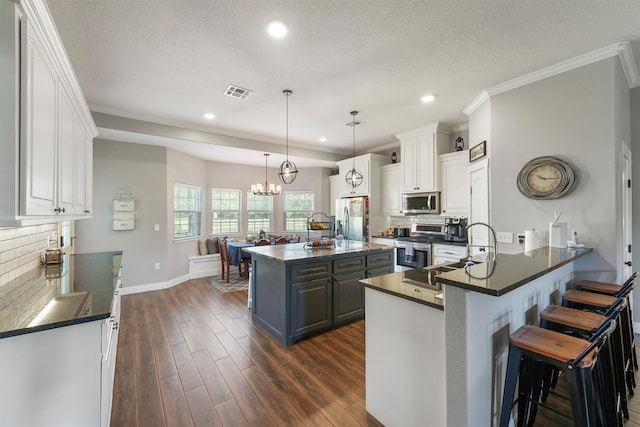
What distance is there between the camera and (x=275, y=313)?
304 centimetres

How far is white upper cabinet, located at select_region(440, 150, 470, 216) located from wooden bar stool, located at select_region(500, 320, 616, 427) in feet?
10.4

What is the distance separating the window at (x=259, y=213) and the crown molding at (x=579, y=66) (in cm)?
532

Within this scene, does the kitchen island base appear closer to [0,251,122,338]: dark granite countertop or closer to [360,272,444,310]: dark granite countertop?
[360,272,444,310]: dark granite countertop

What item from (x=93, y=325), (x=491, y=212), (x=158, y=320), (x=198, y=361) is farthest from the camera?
(x=158, y=320)

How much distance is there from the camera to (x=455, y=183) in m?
4.57

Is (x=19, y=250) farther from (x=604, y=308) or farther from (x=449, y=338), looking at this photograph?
(x=604, y=308)

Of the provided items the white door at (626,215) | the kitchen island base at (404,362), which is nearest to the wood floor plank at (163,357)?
the kitchen island base at (404,362)

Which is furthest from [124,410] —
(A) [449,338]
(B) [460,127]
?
(B) [460,127]

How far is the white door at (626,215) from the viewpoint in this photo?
269cm

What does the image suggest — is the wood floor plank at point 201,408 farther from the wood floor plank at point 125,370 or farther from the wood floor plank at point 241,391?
the wood floor plank at point 125,370

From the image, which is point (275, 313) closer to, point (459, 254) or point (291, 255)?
point (291, 255)

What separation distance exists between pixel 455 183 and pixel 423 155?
754mm

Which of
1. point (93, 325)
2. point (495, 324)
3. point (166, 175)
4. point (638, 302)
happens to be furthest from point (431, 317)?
point (166, 175)

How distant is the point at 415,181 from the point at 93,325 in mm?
4860
